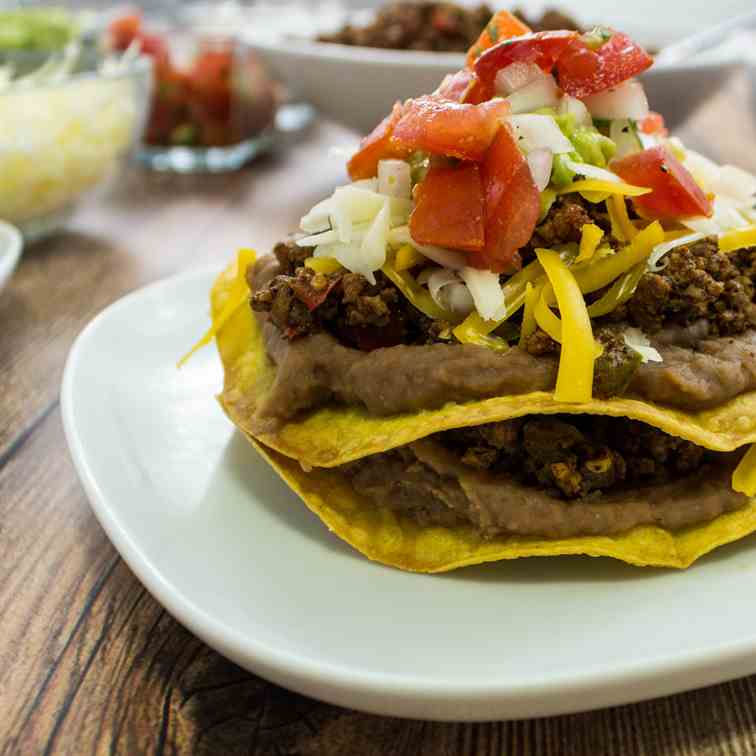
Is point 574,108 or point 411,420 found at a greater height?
point 574,108

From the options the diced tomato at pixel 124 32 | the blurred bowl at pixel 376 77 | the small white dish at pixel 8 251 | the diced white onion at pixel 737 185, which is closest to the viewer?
the diced white onion at pixel 737 185

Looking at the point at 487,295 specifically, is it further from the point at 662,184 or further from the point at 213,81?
the point at 213,81

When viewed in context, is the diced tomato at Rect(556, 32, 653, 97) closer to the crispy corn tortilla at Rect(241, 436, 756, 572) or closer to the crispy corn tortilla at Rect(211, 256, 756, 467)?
the crispy corn tortilla at Rect(211, 256, 756, 467)

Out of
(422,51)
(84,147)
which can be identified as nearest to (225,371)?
(84,147)

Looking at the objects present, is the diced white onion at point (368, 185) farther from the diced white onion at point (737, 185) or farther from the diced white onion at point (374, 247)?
the diced white onion at point (737, 185)

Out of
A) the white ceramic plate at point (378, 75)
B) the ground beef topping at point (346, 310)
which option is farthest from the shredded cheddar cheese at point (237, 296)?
the white ceramic plate at point (378, 75)

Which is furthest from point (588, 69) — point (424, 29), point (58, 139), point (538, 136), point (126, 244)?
point (424, 29)
